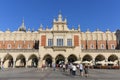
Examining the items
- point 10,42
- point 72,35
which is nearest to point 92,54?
point 72,35

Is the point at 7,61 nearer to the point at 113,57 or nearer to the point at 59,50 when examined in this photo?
the point at 59,50

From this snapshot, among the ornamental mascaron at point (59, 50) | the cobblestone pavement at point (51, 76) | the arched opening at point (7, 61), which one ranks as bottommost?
the cobblestone pavement at point (51, 76)

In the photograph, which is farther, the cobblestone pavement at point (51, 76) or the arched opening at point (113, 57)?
the arched opening at point (113, 57)

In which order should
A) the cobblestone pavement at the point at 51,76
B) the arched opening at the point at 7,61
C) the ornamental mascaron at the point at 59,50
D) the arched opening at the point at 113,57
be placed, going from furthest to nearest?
1. the arched opening at the point at 7,61
2. the arched opening at the point at 113,57
3. the ornamental mascaron at the point at 59,50
4. the cobblestone pavement at the point at 51,76

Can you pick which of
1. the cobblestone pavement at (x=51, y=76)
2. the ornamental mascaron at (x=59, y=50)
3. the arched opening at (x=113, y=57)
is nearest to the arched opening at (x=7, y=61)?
the ornamental mascaron at (x=59, y=50)

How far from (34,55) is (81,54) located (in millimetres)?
14097

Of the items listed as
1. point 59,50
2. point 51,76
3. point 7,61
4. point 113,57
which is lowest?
point 51,76

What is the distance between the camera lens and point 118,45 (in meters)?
73.0

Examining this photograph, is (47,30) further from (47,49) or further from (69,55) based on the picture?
(69,55)

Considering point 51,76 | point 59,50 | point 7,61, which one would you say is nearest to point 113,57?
point 59,50

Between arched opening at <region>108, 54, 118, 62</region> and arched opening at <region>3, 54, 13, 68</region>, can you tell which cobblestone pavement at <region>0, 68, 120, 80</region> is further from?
arched opening at <region>3, 54, 13, 68</region>

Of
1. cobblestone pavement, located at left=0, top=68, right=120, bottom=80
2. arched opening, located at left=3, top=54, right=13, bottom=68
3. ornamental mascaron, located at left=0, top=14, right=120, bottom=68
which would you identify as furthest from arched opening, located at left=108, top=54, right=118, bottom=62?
cobblestone pavement, located at left=0, top=68, right=120, bottom=80

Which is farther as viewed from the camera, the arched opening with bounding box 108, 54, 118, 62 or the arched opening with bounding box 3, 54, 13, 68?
the arched opening with bounding box 3, 54, 13, 68

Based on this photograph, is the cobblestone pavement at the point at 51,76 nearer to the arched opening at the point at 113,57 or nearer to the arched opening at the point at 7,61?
the arched opening at the point at 113,57
